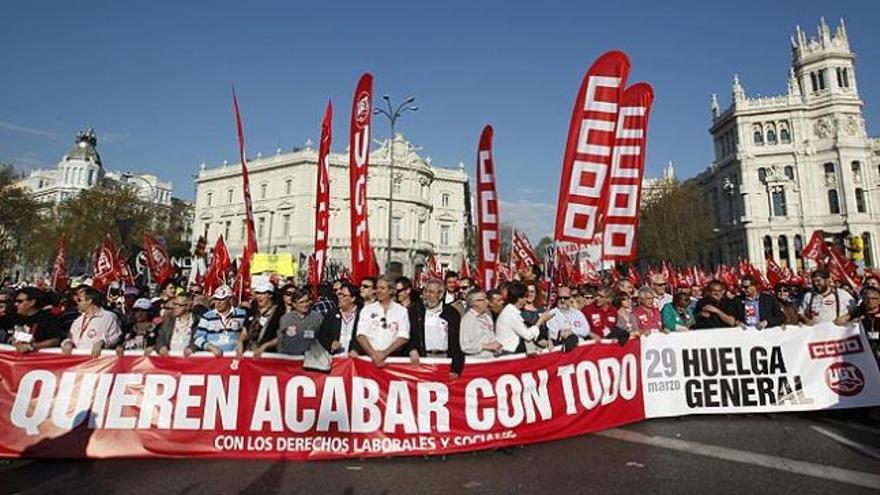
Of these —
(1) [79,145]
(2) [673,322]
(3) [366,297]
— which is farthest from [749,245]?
(1) [79,145]

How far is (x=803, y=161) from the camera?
5959 centimetres

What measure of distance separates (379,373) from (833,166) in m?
71.5

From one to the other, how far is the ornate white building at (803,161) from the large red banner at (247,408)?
65419 mm

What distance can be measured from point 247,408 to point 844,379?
7.22 meters

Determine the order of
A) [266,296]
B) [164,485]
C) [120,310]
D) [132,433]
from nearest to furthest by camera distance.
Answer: [164,485], [132,433], [266,296], [120,310]

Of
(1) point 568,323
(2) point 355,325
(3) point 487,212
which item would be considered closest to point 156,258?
(3) point 487,212

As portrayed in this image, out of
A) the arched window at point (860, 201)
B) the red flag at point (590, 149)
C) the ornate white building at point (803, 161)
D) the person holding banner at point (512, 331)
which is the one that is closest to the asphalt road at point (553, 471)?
the person holding banner at point (512, 331)

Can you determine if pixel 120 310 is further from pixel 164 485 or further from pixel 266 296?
pixel 164 485

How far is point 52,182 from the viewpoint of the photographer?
101312mm

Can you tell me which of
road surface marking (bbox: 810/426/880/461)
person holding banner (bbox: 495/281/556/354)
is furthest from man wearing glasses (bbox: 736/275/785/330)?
person holding banner (bbox: 495/281/556/354)

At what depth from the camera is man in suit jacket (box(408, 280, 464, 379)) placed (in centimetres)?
528

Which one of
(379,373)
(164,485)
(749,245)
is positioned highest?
(749,245)

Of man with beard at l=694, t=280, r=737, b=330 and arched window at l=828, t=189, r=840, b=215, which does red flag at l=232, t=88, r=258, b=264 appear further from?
arched window at l=828, t=189, r=840, b=215

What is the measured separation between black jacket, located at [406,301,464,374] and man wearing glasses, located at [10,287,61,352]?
379 cm
